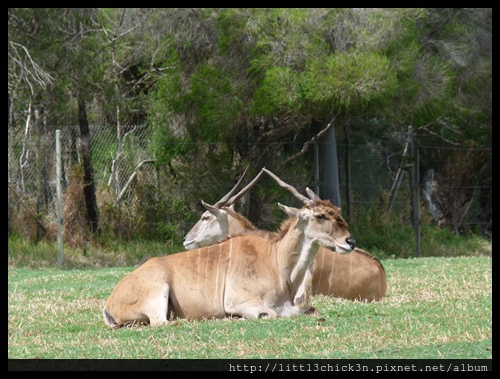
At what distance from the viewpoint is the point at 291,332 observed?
16.3ft

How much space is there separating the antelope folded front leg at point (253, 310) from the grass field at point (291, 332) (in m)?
0.16

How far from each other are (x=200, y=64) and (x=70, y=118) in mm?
2047

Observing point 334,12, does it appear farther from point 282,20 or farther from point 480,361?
point 480,361

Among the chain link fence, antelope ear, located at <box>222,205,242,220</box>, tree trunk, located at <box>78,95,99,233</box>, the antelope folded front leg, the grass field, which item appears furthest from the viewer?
tree trunk, located at <box>78,95,99,233</box>

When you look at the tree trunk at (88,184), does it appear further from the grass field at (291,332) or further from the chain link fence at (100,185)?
the grass field at (291,332)

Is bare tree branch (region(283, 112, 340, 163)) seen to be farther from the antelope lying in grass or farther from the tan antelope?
the tan antelope

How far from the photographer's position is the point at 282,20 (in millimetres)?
10406

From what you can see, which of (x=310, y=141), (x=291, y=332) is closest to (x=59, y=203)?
(x=310, y=141)

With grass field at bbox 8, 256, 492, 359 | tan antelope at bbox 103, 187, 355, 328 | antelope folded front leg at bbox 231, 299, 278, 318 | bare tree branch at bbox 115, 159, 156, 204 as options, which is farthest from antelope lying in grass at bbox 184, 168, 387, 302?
bare tree branch at bbox 115, 159, 156, 204

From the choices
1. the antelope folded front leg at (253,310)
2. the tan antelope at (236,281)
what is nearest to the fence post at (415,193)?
the tan antelope at (236,281)

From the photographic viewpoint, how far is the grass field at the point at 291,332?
457 cm

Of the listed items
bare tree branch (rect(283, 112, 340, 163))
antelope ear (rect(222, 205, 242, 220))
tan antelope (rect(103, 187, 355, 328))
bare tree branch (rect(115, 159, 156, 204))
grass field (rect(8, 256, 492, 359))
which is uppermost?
bare tree branch (rect(283, 112, 340, 163))

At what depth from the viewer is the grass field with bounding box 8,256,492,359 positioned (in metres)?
4.57

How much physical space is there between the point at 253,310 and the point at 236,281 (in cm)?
27
